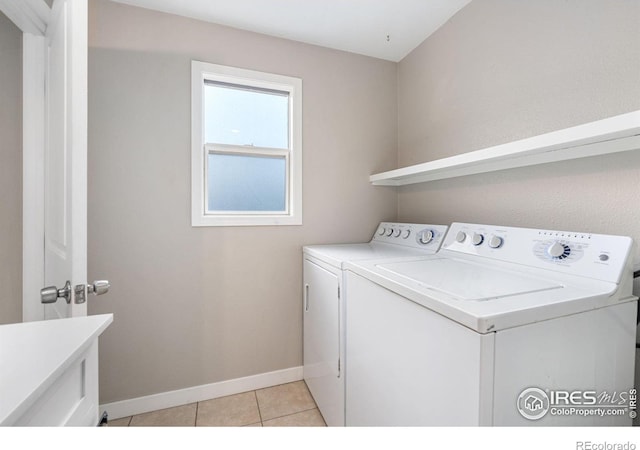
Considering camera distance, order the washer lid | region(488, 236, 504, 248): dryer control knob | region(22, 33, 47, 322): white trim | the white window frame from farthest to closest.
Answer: the white window frame, region(488, 236, 504, 248): dryer control knob, region(22, 33, 47, 322): white trim, the washer lid

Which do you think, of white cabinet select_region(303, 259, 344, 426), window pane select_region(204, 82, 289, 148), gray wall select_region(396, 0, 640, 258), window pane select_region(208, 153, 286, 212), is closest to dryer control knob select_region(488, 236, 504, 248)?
gray wall select_region(396, 0, 640, 258)

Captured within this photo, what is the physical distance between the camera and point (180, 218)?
1758 millimetres

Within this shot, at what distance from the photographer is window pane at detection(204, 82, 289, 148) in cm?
191

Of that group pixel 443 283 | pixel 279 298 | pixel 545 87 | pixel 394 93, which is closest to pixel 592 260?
pixel 443 283

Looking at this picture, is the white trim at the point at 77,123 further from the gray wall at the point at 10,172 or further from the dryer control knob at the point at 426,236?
the dryer control knob at the point at 426,236

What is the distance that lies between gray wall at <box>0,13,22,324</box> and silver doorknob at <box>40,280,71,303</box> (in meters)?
0.31

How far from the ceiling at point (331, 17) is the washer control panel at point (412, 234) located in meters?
1.38

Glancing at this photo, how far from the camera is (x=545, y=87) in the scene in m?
1.29

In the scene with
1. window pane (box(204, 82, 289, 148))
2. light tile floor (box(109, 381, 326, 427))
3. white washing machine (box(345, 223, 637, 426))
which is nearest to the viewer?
white washing machine (box(345, 223, 637, 426))

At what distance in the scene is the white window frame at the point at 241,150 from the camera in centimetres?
178

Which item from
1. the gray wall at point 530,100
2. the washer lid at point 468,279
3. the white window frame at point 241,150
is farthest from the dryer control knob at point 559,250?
the white window frame at point 241,150

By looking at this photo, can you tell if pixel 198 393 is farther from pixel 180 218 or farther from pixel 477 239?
pixel 477 239

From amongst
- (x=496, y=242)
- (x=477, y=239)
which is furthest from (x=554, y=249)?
(x=477, y=239)

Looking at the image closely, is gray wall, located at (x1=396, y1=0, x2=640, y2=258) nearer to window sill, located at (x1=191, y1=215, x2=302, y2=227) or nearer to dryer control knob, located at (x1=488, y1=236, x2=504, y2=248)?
dryer control knob, located at (x1=488, y1=236, x2=504, y2=248)
